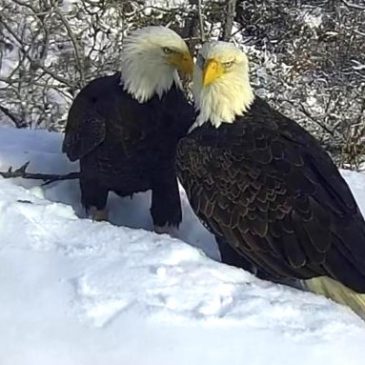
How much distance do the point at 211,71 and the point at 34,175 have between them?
1.00 metres

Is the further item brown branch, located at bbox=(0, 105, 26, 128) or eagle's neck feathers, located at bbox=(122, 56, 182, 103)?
brown branch, located at bbox=(0, 105, 26, 128)

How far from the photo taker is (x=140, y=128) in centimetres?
445

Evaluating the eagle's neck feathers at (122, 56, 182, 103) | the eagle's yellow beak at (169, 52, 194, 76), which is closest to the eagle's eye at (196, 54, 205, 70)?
the eagle's yellow beak at (169, 52, 194, 76)

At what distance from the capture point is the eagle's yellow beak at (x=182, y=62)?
14.6ft

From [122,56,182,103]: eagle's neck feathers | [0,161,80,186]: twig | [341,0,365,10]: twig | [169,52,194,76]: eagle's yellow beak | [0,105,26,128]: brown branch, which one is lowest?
[0,105,26,128]: brown branch

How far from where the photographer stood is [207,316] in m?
2.90

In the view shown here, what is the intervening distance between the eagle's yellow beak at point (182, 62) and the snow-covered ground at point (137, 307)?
1.19 metres

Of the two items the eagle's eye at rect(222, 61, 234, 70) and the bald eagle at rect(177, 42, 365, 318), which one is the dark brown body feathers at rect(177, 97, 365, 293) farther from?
the eagle's eye at rect(222, 61, 234, 70)

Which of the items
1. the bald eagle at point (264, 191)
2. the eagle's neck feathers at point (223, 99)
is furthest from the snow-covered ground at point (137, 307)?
the eagle's neck feathers at point (223, 99)

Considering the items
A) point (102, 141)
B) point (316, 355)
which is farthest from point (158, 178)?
point (316, 355)

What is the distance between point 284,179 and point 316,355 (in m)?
1.11

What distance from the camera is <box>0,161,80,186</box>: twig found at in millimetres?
4527

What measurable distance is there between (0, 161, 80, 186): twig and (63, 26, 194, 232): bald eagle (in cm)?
15

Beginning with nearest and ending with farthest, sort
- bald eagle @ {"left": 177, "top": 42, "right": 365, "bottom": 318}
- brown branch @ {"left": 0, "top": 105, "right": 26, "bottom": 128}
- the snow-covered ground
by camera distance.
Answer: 1. the snow-covered ground
2. bald eagle @ {"left": 177, "top": 42, "right": 365, "bottom": 318}
3. brown branch @ {"left": 0, "top": 105, "right": 26, "bottom": 128}
